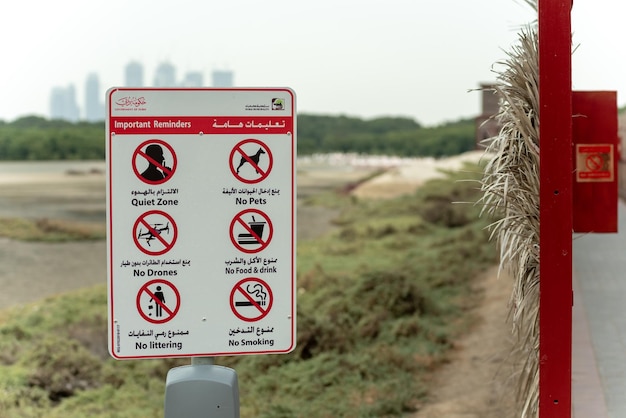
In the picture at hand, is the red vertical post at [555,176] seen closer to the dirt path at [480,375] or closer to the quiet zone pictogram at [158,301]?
the dirt path at [480,375]

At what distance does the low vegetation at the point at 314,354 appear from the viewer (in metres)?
6.95

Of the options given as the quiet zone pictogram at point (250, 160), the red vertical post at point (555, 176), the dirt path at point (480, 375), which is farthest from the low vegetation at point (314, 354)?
the quiet zone pictogram at point (250, 160)

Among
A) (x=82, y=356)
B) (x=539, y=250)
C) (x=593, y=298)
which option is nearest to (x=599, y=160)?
(x=539, y=250)

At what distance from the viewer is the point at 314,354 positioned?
8250 millimetres

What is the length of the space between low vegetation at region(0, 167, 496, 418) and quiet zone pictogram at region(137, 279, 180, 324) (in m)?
3.47

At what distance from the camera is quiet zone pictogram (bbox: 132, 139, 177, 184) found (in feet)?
9.68

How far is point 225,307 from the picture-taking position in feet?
9.86

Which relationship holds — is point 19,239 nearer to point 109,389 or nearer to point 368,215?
point 368,215

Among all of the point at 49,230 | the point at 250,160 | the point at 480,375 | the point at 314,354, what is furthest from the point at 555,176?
the point at 49,230

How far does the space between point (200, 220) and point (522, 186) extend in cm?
134

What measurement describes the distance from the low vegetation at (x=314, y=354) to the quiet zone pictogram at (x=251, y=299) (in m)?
3.43

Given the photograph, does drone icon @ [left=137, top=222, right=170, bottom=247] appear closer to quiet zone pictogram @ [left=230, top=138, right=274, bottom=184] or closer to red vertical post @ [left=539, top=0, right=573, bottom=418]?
quiet zone pictogram @ [left=230, top=138, right=274, bottom=184]

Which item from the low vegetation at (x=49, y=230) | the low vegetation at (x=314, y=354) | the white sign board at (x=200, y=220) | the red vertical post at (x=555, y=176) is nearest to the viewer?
the white sign board at (x=200, y=220)

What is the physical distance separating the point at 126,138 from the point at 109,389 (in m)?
5.25
